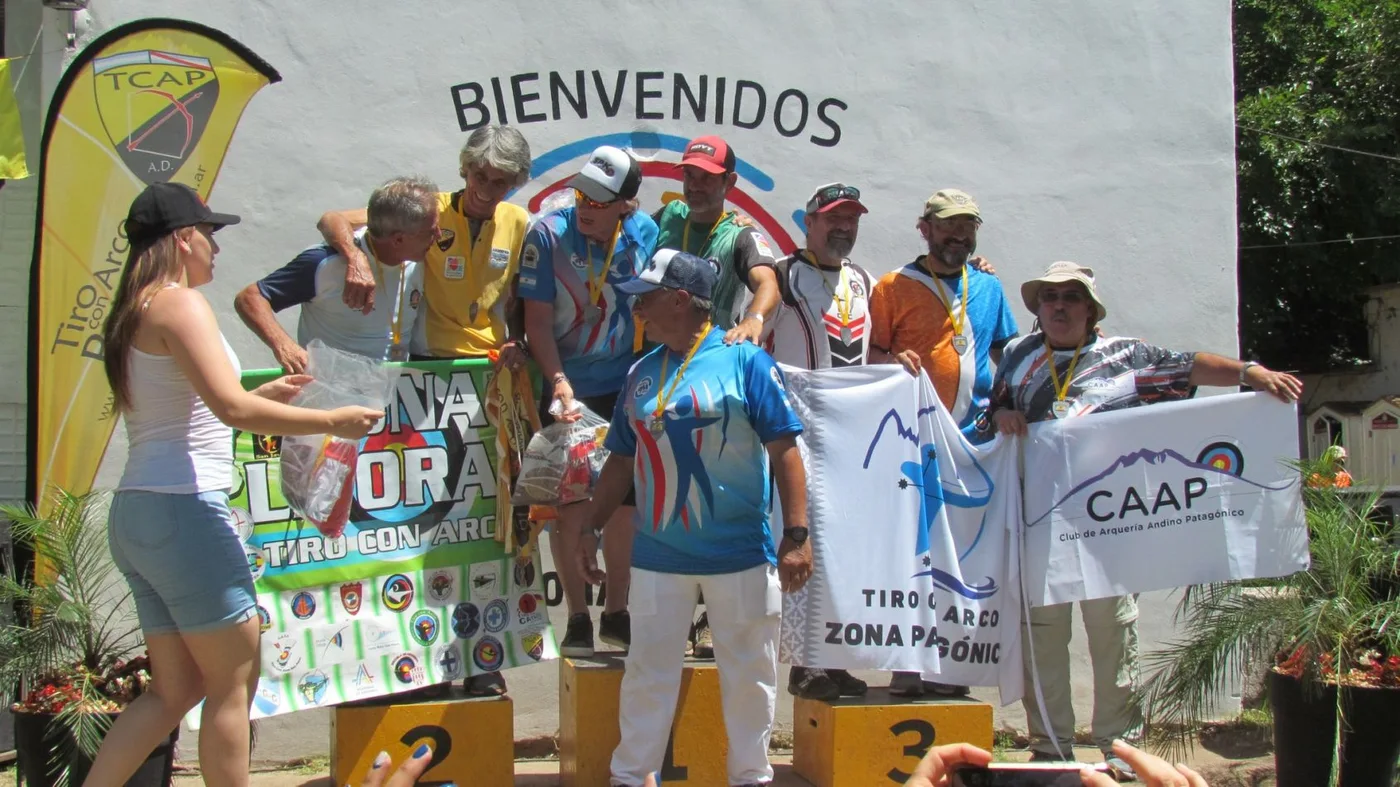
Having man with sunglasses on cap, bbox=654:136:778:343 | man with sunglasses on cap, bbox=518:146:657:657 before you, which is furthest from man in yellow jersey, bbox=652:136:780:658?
man with sunglasses on cap, bbox=518:146:657:657

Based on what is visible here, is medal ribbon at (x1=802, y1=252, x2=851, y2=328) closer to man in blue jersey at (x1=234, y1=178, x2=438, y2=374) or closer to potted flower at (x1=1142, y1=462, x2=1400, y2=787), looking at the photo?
man in blue jersey at (x1=234, y1=178, x2=438, y2=374)

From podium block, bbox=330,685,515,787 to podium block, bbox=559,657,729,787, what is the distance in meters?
0.27

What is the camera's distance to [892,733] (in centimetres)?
498

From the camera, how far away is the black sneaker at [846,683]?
5230 millimetres

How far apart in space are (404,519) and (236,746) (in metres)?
1.42

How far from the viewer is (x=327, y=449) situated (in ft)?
15.6

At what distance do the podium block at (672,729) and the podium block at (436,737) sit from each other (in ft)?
0.90

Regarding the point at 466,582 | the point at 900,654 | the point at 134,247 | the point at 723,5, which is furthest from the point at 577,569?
the point at 723,5

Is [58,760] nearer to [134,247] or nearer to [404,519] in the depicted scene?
[404,519]

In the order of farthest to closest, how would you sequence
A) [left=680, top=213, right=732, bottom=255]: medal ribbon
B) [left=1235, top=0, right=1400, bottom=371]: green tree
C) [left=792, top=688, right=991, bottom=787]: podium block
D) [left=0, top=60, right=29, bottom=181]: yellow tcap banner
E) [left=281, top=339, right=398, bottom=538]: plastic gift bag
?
[left=1235, top=0, right=1400, bottom=371]: green tree < [left=0, top=60, right=29, bottom=181]: yellow tcap banner < [left=680, top=213, right=732, bottom=255]: medal ribbon < [left=792, top=688, right=991, bottom=787]: podium block < [left=281, top=339, right=398, bottom=538]: plastic gift bag

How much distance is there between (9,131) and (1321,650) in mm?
5560

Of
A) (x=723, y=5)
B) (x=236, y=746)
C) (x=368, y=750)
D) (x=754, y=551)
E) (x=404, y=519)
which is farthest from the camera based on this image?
(x=723, y=5)

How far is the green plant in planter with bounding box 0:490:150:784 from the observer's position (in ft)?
15.3

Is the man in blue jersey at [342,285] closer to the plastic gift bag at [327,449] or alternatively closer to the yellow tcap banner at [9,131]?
the plastic gift bag at [327,449]
